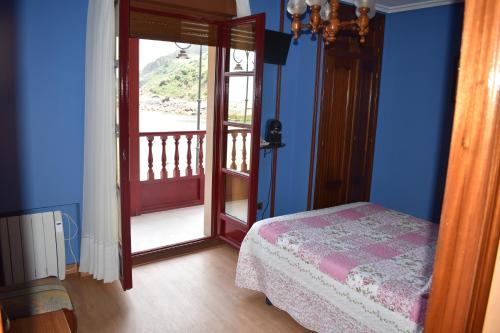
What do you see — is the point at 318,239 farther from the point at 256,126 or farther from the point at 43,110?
the point at 43,110

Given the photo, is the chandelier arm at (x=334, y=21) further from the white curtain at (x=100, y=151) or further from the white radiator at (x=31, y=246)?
the white radiator at (x=31, y=246)

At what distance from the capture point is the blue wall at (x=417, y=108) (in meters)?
4.09

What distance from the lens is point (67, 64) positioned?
9.61ft

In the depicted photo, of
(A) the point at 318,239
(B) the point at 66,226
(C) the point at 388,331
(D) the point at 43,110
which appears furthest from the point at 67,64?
(C) the point at 388,331

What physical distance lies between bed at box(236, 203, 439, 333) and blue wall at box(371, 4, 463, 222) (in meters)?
1.34

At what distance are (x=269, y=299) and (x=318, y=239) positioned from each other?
1.82 ft

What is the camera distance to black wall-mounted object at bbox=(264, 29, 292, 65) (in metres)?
3.72

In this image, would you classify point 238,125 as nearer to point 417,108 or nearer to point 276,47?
point 276,47

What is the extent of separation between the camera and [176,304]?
112 inches

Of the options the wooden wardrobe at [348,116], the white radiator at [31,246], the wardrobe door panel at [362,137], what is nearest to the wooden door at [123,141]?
the white radiator at [31,246]

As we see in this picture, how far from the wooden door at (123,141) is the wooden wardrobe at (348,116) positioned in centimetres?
229

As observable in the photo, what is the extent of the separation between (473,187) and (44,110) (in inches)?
118

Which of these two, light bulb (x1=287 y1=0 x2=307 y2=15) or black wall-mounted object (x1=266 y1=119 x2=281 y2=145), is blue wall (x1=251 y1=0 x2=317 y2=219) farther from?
light bulb (x1=287 y1=0 x2=307 y2=15)

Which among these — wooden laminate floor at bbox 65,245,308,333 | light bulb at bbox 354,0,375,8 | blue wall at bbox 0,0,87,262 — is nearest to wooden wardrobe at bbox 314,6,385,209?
wooden laminate floor at bbox 65,245,308,333
